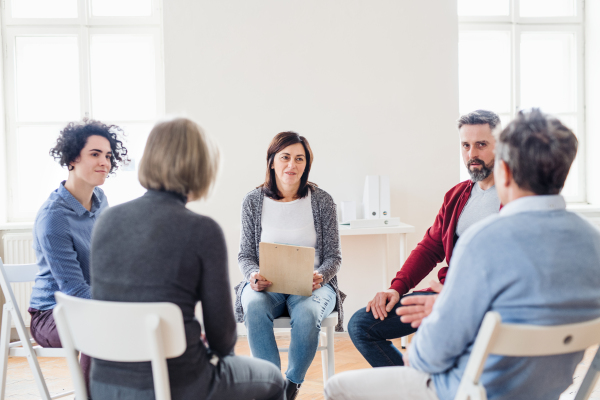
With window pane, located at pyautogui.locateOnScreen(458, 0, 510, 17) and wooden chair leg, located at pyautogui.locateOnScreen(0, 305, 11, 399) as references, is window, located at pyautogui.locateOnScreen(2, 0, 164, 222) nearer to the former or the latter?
wooden chair leg, located at pyautogui.locateOnScreen(0, 305, 11, 399)

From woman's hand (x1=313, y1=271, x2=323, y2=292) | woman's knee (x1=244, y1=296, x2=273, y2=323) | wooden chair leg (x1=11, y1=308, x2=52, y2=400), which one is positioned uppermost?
woman's hand (x1=313, y1=271, x2=323, y2=292)

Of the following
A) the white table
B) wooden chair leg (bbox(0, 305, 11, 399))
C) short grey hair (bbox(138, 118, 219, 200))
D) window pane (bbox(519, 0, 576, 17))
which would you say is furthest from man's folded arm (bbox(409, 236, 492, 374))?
window pane (bbox(519, 0, 576, 17))

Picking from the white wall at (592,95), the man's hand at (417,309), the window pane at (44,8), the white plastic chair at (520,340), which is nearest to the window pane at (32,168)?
the window pane at (44,8)

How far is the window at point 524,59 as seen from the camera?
411cm

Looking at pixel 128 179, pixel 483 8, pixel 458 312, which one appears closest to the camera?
pixel 458 312

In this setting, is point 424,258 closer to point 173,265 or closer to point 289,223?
point 289,223

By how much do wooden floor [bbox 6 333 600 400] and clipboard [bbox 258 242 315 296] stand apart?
0.76m

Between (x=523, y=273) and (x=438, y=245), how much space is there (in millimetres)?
1205

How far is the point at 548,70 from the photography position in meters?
4.26

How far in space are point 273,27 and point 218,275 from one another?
2717mm

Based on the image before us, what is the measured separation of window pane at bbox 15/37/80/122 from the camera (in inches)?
154

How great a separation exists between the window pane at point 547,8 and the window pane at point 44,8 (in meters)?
3.87

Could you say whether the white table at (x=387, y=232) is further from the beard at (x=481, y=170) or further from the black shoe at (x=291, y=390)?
the black shoe at (x=291, y=390)

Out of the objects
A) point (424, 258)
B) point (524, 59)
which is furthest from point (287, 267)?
point (524, 59)
